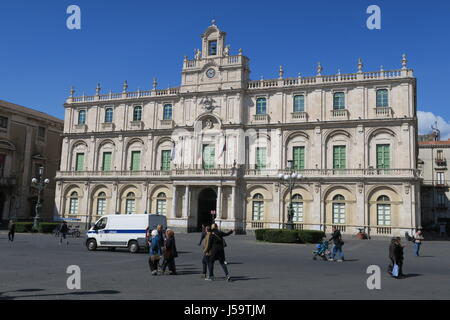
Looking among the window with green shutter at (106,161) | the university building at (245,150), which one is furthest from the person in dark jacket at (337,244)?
the window with green shutter at (106,161)

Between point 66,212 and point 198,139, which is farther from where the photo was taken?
point 66,212

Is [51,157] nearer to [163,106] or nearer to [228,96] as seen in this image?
[163,106]

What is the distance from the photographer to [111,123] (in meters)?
51.2

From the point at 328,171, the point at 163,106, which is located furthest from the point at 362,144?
the point at 163,106

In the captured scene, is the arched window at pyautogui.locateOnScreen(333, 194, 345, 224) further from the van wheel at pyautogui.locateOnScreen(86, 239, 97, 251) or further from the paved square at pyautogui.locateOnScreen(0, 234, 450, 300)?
the van wheel at pyautogui.locateOnScreen(86, 239, 97, 251)

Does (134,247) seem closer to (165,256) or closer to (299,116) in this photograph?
(165,256)

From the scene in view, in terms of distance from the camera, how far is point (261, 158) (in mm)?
44312

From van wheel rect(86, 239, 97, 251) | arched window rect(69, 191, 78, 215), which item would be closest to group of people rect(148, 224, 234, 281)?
van wheel rect(86, 239, 97, 251)

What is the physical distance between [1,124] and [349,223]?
134ft

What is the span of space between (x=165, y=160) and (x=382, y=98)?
23402mm

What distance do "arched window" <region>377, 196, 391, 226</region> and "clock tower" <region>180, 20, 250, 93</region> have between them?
1769cm

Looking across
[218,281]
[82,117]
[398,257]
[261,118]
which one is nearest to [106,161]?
[82,117]

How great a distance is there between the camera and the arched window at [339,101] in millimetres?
42250
